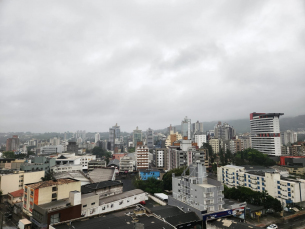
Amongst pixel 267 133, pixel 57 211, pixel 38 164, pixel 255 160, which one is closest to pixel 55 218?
pixel 57 211

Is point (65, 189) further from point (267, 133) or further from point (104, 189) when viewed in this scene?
point (267, 133)

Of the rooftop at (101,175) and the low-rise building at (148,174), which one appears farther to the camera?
the low-rise building at (148,174)

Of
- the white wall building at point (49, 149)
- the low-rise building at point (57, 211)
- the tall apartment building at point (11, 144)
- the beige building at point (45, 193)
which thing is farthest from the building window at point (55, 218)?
the tall apartment building at point (11, 144)

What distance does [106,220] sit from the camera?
1623cm

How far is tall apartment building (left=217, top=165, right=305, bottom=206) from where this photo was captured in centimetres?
2637

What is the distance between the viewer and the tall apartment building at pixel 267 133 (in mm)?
63844

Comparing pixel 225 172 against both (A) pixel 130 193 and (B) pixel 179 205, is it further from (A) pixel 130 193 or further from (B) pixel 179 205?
(A) pixel 130 193

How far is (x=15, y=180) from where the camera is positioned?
30906mm

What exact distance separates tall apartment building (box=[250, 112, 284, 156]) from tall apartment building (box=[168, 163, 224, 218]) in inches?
2053

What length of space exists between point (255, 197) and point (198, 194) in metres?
10.0

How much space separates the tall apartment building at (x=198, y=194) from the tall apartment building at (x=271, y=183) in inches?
462

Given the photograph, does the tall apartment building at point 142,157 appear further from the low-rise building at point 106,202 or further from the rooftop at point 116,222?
the rooftop at point 116,222

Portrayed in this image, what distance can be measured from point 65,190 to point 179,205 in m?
13.4

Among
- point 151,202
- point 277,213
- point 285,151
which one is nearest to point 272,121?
point 285,151
